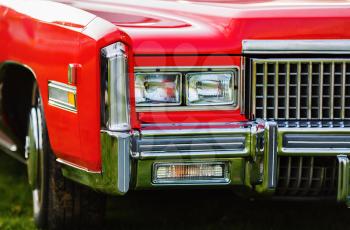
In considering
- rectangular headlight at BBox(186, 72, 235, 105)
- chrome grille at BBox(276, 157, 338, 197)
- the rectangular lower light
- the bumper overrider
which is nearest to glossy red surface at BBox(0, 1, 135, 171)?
the bumper overrider

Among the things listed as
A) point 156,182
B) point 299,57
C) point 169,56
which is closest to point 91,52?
point 169,56

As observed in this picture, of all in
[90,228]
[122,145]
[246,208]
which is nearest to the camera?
[122,145]

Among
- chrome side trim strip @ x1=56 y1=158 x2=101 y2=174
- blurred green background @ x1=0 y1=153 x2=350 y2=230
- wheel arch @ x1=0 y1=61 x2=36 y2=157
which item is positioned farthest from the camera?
wheel arch @ x1=0 y1=61 x2=36 y2=157

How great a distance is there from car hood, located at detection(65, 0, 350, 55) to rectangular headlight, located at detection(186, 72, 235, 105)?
104 millimetres

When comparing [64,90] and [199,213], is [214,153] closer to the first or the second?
[64,90]

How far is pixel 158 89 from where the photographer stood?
4.25 m

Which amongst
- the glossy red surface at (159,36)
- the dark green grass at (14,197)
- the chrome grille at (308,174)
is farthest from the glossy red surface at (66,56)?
the dark green grass at (14,197)

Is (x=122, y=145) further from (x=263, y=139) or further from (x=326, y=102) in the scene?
(x=326, y=102)

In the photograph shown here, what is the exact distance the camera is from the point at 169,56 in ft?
13.8

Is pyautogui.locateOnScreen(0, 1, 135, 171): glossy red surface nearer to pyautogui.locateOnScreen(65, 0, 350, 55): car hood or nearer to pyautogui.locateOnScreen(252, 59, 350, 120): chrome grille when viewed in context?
pyautogui.locateOnScreen(65, 0, 350, 55): car hood

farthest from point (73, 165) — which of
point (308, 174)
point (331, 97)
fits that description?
point (331, 97)

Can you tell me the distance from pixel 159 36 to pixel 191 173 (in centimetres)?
55

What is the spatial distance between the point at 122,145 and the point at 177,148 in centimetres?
22

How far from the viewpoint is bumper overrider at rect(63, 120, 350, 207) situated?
411 centimetres
